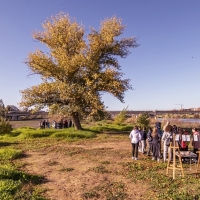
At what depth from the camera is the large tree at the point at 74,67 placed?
28.6 m

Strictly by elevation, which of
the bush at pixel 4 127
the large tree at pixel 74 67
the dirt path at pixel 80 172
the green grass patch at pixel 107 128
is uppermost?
the large tree at pixel 74 67

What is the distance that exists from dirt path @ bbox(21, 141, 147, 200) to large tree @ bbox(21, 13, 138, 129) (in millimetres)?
11520

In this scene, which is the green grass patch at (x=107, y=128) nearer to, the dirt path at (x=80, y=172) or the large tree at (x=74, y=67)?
the large tree at (x=74, y=67)

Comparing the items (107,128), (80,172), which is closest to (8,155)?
(80,172)

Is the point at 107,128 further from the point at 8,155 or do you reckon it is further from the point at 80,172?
the point at 80,172

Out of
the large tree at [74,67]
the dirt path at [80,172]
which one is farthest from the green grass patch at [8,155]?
the large tree at [74,67]

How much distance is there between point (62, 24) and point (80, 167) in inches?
815

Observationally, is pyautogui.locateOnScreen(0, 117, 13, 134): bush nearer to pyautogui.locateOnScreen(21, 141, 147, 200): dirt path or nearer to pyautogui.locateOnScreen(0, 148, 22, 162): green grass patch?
pyautogui.locateOnScreen(21, 141, 147, 200): dirt path

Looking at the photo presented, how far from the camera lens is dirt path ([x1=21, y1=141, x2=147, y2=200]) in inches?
359

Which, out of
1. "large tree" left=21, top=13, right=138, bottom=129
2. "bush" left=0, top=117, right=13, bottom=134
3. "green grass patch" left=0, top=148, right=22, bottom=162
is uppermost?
"large tree" left=21, top=13, right=138, bottom=129

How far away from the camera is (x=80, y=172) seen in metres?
12.0

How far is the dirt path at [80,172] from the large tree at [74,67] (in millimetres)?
11520

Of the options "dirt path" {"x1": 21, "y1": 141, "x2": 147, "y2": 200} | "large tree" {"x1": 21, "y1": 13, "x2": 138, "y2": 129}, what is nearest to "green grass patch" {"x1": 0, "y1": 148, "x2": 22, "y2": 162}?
"dirt path" {"x1": 21, "y1": 141, "x2": 147, "y2": 200}

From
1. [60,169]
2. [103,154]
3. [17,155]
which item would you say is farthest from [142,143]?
[17,155]
